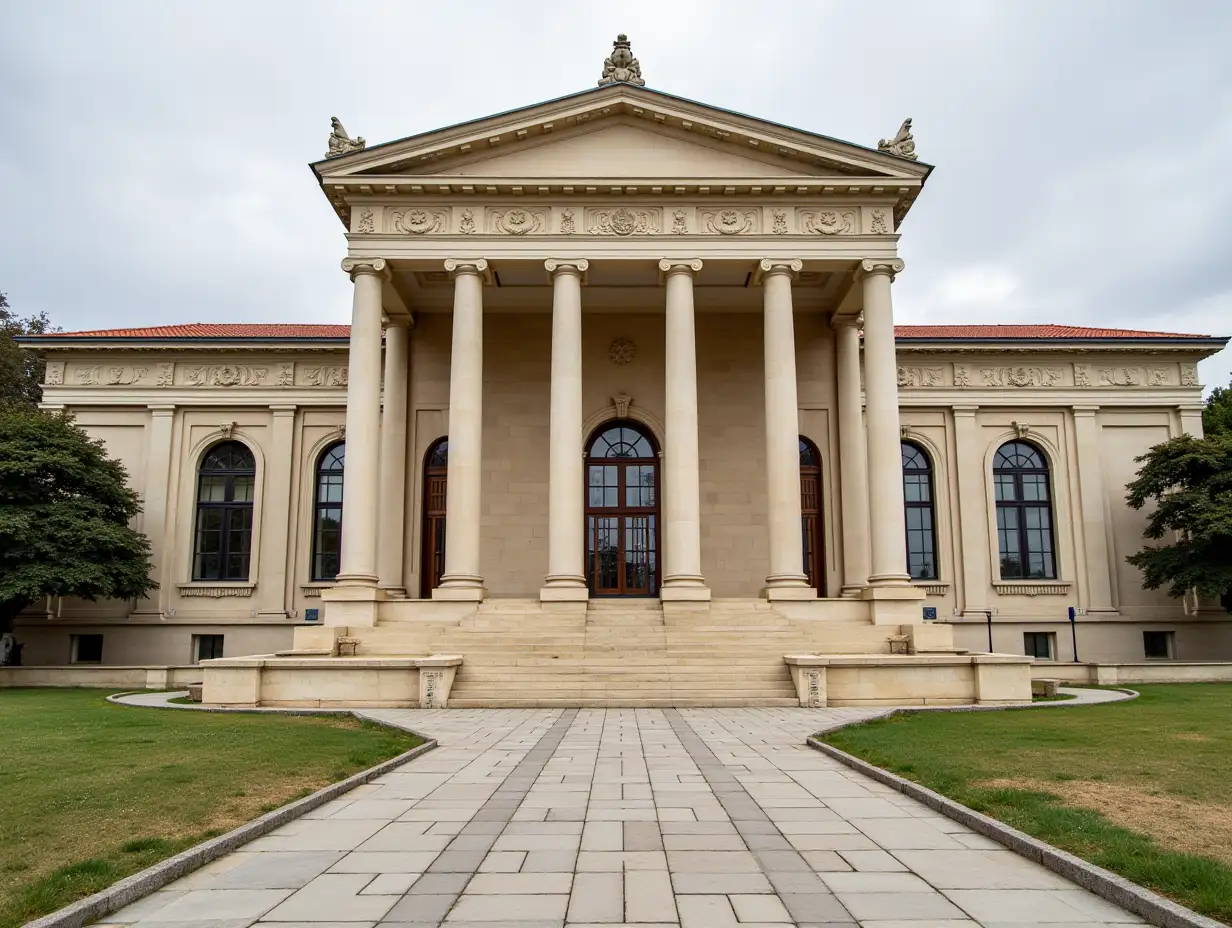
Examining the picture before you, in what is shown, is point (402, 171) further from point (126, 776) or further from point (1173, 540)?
point (1173, 540)

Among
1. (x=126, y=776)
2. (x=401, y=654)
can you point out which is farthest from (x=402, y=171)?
(x=126, y=776)

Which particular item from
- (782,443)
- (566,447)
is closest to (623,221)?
(566,447)

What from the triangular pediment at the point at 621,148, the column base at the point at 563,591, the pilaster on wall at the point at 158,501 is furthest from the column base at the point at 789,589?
the pilaster on wall at the point at 158,501

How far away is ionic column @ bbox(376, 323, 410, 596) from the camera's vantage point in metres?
29.8

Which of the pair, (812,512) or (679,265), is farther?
(812,512)

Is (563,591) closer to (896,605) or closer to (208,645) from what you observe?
(896,605)

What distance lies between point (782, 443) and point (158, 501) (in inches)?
919

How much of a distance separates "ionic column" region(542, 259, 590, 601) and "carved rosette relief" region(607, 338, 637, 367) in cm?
524

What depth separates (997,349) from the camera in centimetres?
3581

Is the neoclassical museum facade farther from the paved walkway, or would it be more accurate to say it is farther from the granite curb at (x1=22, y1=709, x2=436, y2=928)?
the granite curb at (x1=22, y1=709, x2=436, y2=928)

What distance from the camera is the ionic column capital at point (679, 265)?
26891 millimetres

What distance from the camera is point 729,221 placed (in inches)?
1074

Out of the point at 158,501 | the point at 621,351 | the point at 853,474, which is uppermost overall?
the point at 621,351

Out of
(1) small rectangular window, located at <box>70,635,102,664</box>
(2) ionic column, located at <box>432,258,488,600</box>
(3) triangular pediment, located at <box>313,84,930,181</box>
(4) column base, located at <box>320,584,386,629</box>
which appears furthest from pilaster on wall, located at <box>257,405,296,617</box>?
(3) triangular pediment, located at <box>313,84,930,181</box>
